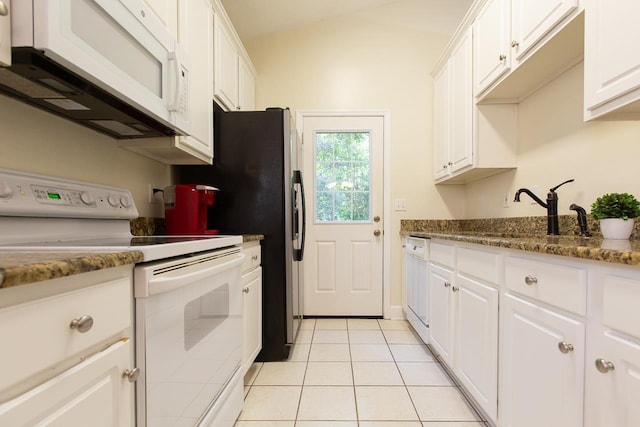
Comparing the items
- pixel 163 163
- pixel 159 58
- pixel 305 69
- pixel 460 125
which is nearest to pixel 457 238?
pixel 460 125

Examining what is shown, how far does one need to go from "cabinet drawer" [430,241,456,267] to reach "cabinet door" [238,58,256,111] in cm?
184

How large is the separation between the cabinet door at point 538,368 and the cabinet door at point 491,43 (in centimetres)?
138

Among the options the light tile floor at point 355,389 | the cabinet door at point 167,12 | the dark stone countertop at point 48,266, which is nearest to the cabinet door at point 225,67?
the cabinet door at point 167,12

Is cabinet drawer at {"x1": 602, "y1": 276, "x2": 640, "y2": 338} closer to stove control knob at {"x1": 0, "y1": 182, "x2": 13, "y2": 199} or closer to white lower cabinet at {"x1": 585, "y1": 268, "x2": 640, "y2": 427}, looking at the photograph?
white lower cabinet at {"x1": 585, "y1": 268, "x2": 640, "y2": 427}

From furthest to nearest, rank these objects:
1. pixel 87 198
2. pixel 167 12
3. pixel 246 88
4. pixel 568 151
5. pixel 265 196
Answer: pixel 246 88 → pixel 265 196 → pixel 568 151 → pixel 167 12 → pixel 87 198

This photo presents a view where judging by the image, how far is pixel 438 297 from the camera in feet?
6.24

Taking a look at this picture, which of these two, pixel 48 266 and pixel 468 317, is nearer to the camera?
pixel 48 266

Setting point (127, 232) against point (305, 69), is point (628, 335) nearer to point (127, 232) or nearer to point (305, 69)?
point (127, 232)

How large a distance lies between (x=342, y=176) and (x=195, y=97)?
1.64 metres

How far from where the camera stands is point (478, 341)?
137cm

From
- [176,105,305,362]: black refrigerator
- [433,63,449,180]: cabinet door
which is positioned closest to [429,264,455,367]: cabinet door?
[176,105,305,362]: black refrigerator

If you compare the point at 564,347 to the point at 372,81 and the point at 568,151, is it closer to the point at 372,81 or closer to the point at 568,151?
the point at 568,151

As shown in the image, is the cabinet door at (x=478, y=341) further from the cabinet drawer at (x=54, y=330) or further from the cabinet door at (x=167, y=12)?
the cabinet door at (x=167, y=12)

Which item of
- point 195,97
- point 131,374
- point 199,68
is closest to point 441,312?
point 131,374
